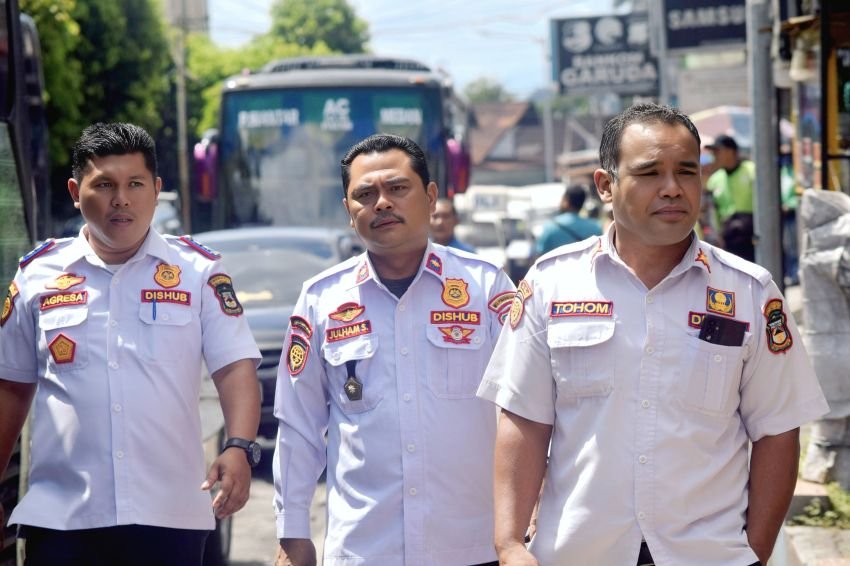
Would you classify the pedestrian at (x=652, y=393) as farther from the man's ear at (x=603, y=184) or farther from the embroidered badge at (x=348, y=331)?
the embroidered badge at (x=348, y=331)

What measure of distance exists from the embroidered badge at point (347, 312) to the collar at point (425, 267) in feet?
0.23

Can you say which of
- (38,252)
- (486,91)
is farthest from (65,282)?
(486,91)

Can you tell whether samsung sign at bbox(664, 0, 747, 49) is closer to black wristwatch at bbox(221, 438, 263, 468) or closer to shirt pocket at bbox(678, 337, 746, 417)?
black wristwatch at bbox(221, 438, 263, 468)

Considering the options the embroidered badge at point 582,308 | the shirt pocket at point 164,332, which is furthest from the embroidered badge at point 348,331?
the embroidered badge at point 582,308

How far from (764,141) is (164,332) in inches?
245

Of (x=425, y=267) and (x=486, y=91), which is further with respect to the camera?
(x=486, y=91)

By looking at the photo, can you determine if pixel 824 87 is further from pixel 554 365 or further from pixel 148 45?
pixel 148 45

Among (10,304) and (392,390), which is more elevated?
(10,304)

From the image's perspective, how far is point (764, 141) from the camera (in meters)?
9.35

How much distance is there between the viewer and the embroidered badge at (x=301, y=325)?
12.8 ft

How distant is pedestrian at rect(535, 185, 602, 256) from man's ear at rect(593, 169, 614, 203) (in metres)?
7.38

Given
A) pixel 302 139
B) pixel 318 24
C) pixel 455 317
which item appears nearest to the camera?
pixel 455 317

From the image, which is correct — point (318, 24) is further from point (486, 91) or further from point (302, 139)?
point (486, 91)

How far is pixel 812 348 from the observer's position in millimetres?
6477
